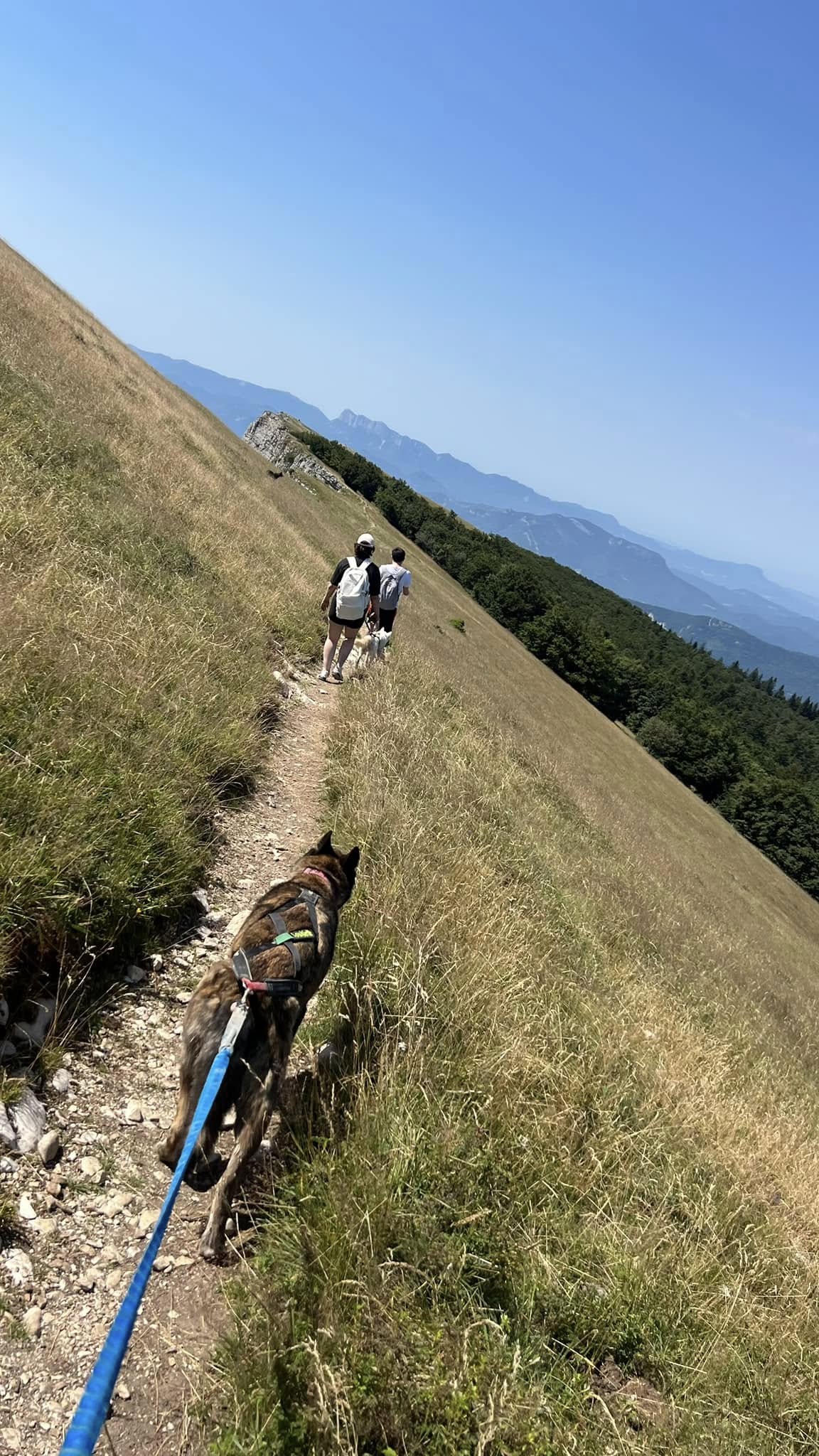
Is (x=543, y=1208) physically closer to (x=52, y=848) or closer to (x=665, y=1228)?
(x=665, y=1228)

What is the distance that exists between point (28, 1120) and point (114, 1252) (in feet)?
2.01

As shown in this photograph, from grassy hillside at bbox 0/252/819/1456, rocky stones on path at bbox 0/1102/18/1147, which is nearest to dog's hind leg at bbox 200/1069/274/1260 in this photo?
grassy hillside at bbox 0/252/819/1456

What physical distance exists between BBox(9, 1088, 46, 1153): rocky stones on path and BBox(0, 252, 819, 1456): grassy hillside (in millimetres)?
682

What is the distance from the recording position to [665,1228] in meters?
3.38

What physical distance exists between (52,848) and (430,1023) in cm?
216

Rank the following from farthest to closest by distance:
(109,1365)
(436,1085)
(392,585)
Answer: (392,585) < (436,1085) < (109,1365)

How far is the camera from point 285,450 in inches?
2494

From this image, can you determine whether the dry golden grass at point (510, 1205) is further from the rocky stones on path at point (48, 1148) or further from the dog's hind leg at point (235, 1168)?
the rocky stones on path at point (48, 1148)

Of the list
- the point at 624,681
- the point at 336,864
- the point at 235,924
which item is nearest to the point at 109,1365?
the point at 336,864

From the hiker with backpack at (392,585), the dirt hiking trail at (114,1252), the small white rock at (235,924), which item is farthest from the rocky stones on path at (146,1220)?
the hiker with backpack at (392,585)

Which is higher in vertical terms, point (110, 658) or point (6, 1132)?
point (110, 658)

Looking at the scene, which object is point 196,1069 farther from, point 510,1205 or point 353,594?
point 353,594

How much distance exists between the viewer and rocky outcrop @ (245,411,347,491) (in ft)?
195

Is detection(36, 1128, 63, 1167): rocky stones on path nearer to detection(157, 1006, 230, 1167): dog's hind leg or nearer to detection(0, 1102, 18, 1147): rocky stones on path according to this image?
detection(0, 1102, 18, 1147): rocky stones on path
